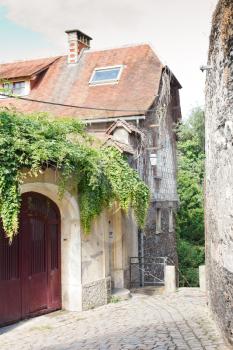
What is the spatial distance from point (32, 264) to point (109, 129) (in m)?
6.79

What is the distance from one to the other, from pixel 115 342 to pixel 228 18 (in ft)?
19.0

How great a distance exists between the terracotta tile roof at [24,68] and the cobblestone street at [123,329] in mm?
12644

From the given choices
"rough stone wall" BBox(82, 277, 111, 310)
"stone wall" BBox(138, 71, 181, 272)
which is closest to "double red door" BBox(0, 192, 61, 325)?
"rough stone wall" BBox(82, 277, 111, 310)

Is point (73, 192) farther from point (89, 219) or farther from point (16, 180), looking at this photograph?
point (16, 180)

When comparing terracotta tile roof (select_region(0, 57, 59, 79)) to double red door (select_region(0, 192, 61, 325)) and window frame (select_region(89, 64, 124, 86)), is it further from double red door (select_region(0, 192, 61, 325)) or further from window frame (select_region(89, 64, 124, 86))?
double red door (select_region(0, 192, 61, 325))

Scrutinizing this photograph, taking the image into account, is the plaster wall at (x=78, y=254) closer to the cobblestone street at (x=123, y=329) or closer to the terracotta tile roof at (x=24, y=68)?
the cobblestone street at (x=123, y=329)

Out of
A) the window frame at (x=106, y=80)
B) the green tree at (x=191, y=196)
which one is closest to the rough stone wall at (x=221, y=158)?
the window frame at (x=106, y=80)

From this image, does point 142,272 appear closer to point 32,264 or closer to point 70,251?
point 70,251

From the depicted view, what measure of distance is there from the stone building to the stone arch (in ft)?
0.08

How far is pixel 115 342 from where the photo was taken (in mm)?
9258

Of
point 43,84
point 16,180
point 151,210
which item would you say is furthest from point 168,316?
point 43,84

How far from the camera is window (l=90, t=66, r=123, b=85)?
70.4 feet

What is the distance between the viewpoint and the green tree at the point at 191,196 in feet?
82.5

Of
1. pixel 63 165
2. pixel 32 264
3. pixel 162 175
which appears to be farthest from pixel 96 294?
pixel 162 175
